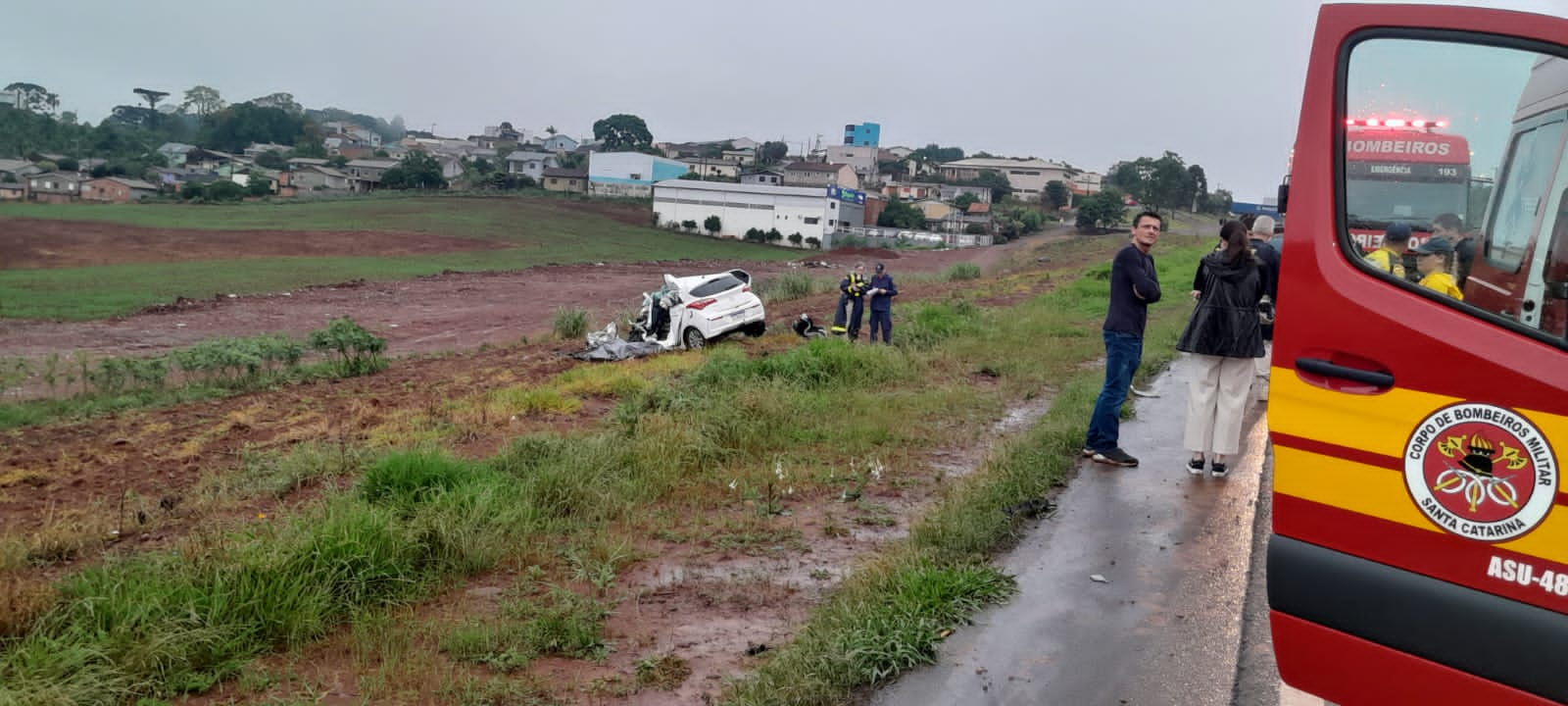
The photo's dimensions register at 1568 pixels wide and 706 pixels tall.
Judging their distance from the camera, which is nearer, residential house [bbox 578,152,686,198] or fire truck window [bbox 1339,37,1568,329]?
fire truck window [bbox 1339,37,1568,329]

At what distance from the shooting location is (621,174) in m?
98.4

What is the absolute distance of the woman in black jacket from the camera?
6406mm

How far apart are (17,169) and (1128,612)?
94.6 meters

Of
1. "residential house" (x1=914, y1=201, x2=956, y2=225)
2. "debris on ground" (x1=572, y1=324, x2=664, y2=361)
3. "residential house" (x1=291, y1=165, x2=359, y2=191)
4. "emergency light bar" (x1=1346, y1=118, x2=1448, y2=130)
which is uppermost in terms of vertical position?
"residential house" (x1=914, y1=201, x2=956, y2=225)

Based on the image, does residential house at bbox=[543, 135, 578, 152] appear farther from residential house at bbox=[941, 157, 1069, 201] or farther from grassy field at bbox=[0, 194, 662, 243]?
grassy field at bbox=[0, 194, 662, 243]

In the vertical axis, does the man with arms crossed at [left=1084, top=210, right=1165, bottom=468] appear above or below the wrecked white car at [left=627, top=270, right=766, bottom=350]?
above

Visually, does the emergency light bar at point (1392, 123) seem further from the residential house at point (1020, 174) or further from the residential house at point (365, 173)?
the residential house at point (1020, 174)

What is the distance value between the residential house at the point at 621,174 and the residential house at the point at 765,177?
8080mm

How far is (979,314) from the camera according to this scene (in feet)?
62.2

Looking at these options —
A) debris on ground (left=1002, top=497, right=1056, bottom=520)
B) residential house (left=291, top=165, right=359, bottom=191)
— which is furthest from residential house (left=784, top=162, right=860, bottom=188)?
debris on ground (left=1002, top=497, right=1056, bottom=520)

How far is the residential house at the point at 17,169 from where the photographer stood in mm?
Answer: 72044

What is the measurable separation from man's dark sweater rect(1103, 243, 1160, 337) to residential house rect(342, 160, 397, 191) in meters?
95.9

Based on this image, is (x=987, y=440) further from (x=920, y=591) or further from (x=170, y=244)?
(x=170, y=244)

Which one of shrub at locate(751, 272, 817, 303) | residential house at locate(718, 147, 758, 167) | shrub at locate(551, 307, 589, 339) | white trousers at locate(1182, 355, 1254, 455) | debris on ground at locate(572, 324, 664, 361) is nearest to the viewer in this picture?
white trousers at locate(1182, 355, 1254, 455)
